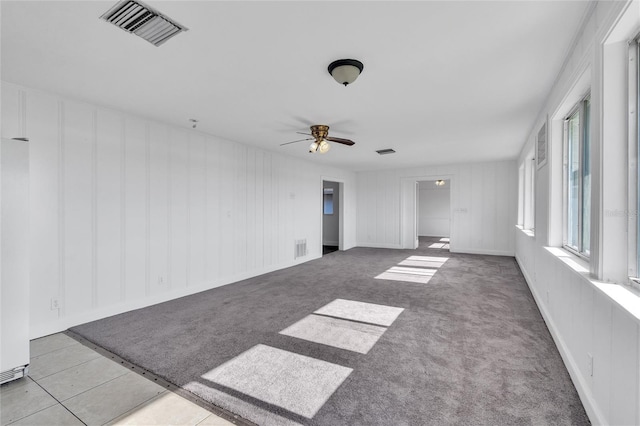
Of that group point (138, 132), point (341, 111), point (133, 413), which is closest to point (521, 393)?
point (133, 413)

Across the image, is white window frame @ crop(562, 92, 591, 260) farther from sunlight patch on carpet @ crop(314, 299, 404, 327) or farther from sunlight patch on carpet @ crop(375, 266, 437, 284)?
sunlight patch on carpet @ crop(375, 266, 437, 284)

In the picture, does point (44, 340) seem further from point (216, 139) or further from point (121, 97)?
point (216, 139)

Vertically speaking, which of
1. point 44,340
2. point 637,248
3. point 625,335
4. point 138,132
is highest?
point 138,132

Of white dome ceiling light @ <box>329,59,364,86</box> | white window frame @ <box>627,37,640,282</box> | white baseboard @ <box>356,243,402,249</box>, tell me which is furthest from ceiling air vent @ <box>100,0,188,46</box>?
white baseboard @ <box>356,243,402,249</box>

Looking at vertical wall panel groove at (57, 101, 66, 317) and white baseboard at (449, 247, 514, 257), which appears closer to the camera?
vertical wall panel groove at (57, 101, 66, 317)

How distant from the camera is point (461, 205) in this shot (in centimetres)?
829

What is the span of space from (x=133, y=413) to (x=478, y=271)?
5.89m

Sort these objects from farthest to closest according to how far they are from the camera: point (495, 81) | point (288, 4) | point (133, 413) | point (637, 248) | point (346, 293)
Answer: point (346, 293)
point (495, 81)
point (133, 413)
point (288, 4)
point (637, 248)

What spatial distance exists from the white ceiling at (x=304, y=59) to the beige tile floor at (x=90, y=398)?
98.7 inches

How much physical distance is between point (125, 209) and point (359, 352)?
3275 mm

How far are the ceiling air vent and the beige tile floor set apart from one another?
98.6 inches

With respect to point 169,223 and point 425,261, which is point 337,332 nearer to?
point 169,223

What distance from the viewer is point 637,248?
1.55m

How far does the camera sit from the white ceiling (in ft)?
6.04
